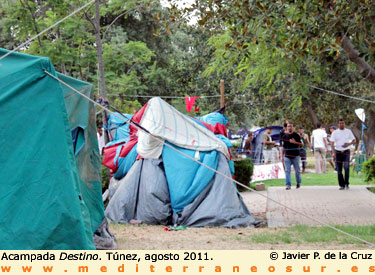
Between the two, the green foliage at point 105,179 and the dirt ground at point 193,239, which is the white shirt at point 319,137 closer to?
the green foliage at point 105,179

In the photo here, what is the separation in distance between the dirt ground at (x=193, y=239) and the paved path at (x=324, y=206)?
1369 millimetres

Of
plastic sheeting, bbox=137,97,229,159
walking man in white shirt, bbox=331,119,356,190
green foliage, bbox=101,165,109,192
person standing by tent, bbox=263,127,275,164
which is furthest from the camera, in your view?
person standing by tent, bbox=263,127,275,164

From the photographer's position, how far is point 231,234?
362 inches

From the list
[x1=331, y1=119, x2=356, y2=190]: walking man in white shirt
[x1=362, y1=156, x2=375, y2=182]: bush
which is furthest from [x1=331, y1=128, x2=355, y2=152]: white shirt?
[x1=362, y1=156, x2=375, y2=182]: bush

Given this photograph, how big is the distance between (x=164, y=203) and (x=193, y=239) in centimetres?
200

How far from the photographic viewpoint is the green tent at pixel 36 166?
543 centimetres

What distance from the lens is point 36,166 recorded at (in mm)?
5613

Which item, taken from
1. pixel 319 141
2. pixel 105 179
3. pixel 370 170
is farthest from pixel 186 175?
pixel 319 141

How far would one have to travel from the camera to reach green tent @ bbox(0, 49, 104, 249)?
5.43 m

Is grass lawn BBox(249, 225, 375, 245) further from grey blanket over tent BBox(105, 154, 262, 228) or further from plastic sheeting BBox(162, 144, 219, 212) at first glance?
plastic sheeting BBox(162, 144, 219, 212)

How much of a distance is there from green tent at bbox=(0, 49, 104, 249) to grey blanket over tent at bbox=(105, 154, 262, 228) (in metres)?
4.41

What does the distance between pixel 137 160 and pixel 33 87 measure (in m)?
5.42
